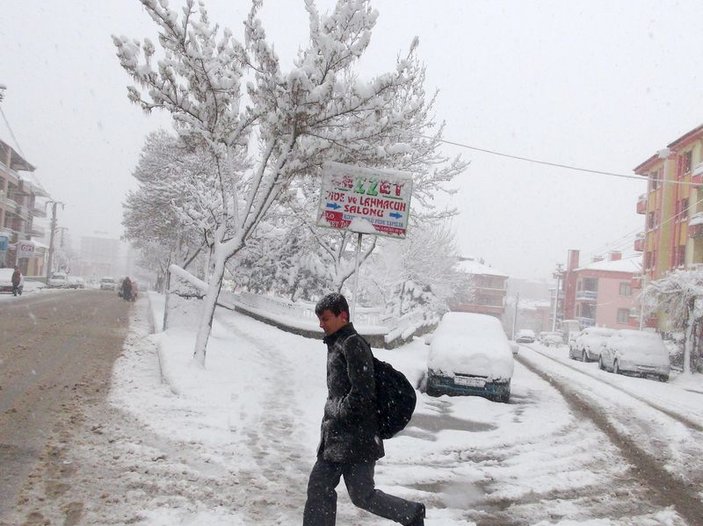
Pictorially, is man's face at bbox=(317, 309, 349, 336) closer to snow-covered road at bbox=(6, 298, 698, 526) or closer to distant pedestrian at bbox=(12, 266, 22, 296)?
snow-covered road at bbox=(6, 298, 698, 526)

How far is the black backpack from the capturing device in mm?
3479

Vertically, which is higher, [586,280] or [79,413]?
[586,280]

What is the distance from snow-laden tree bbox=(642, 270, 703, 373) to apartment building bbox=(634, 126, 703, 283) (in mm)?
6321

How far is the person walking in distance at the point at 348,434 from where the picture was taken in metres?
3.41

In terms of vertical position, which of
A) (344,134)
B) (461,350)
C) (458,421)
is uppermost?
(344,134)

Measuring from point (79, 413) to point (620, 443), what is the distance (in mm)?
6913

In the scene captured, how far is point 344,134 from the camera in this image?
9.77 meters

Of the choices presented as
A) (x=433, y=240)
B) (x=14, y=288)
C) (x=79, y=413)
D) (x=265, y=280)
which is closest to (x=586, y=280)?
(x=433, y=240)

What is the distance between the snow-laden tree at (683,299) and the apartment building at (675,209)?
6321 mm

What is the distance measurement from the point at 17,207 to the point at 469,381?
64.0m

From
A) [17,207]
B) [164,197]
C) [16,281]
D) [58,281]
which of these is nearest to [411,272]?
[164,197]

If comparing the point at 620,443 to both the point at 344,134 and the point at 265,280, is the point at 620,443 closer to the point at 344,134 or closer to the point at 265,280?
the point at 344,134

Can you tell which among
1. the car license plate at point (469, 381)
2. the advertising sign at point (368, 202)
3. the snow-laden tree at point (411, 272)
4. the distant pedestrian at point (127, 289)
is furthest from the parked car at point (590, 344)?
Answer: the distant pedestrian at point (127, 289)

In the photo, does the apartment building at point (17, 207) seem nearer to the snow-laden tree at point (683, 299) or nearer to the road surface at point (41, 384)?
the road surface at point (41, 384)
